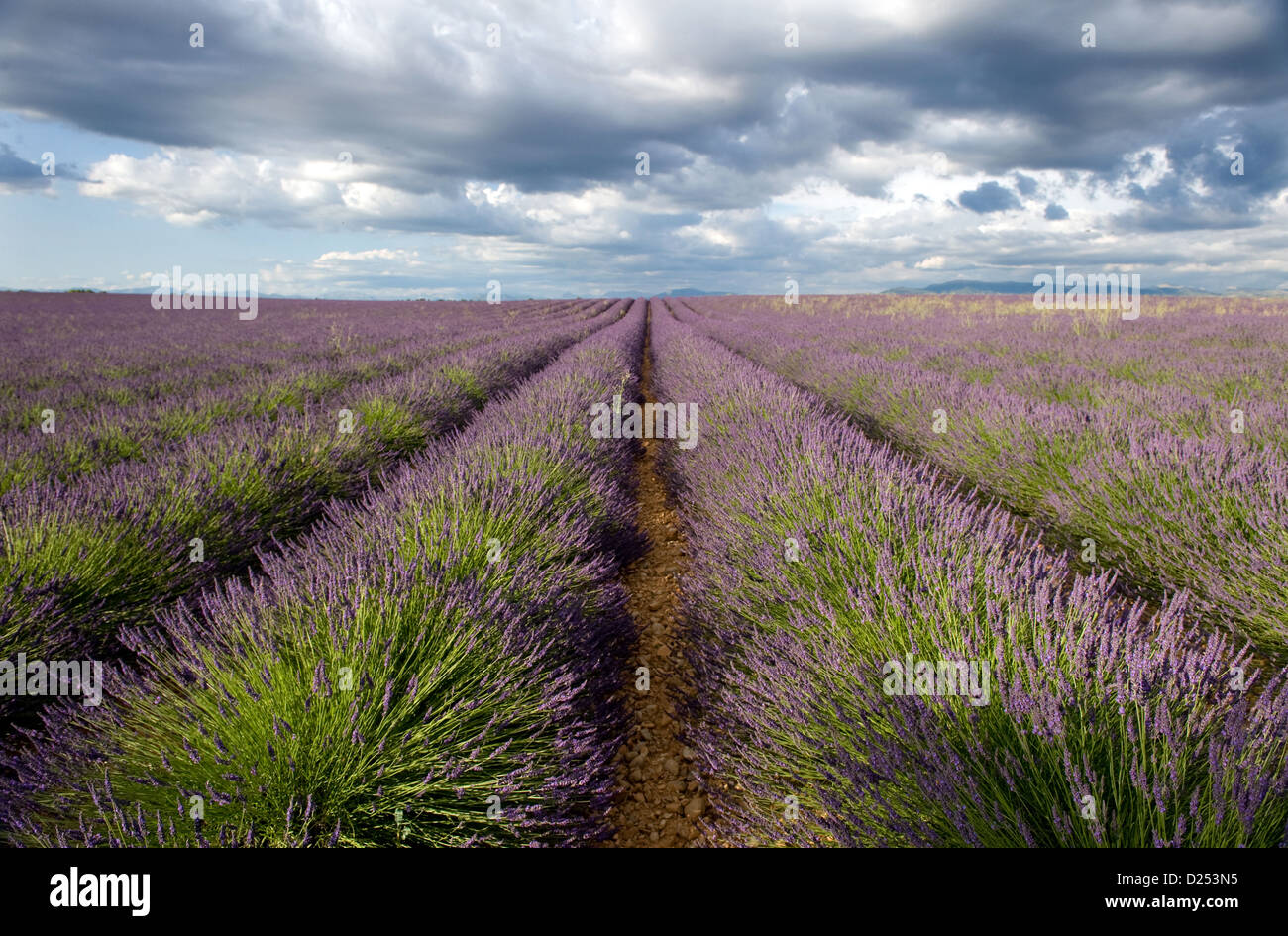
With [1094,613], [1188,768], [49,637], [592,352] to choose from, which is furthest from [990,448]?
[592,352]

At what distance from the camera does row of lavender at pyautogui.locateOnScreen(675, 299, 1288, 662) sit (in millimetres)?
2678

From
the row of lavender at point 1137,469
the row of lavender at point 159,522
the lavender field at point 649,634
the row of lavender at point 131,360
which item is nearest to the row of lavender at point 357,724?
the lavender field at point 649,634

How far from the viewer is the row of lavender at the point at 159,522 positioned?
2.30 meters

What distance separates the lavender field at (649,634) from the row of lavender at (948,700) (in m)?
0.01

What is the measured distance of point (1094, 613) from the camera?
70.3 inches

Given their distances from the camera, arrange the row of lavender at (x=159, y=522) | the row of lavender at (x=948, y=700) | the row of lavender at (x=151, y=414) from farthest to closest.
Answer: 1. the row of lavender at (x=151, y=414)
2. the row of lavender at (x=159, y=522)
3. the row of lavender at (x=948, y=700)

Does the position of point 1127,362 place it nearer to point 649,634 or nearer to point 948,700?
point 649,634

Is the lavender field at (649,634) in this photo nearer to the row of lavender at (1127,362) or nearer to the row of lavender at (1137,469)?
the row of lavender at (1137,469)

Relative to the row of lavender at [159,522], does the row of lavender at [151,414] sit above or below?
above

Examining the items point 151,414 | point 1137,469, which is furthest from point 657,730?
point 151,414

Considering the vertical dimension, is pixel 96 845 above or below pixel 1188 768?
below
